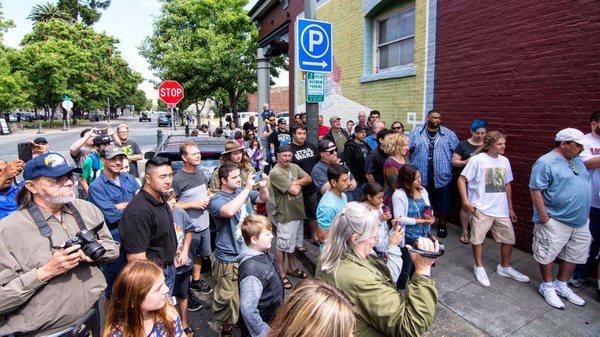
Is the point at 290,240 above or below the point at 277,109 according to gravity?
below

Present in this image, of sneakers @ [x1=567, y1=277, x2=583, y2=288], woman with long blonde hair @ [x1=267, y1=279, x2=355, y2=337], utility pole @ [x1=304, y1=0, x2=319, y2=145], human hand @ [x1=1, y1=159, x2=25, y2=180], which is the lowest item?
sneakers @ [x1=567, y1=277, x2=583, y2=288]

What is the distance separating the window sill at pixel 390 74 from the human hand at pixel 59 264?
20.6ft

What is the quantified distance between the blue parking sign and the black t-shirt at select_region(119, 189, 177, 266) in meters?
2.98

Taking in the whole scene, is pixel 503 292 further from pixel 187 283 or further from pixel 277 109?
pixel 277 109

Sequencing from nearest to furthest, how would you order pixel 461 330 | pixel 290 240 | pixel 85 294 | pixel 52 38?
pixel 85 294 → pixel 461 330 → pixel 290 240 → pixel 52 38

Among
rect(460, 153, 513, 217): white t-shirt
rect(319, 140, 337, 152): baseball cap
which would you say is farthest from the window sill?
rect(319, 140, 337, 152): baseball cap

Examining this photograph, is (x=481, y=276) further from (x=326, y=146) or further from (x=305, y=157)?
(x=305, y=157)

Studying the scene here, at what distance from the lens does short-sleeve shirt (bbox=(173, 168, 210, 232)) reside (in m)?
4.05

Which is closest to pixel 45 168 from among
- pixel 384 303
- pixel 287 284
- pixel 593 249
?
pixel 384 303

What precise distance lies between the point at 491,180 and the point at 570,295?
4.86 ft

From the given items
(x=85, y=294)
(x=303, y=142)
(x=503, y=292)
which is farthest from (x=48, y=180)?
(x=503, y=292)

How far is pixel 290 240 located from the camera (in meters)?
4.56

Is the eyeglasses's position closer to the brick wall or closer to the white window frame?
the white window frame

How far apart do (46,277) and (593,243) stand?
18.2ft
